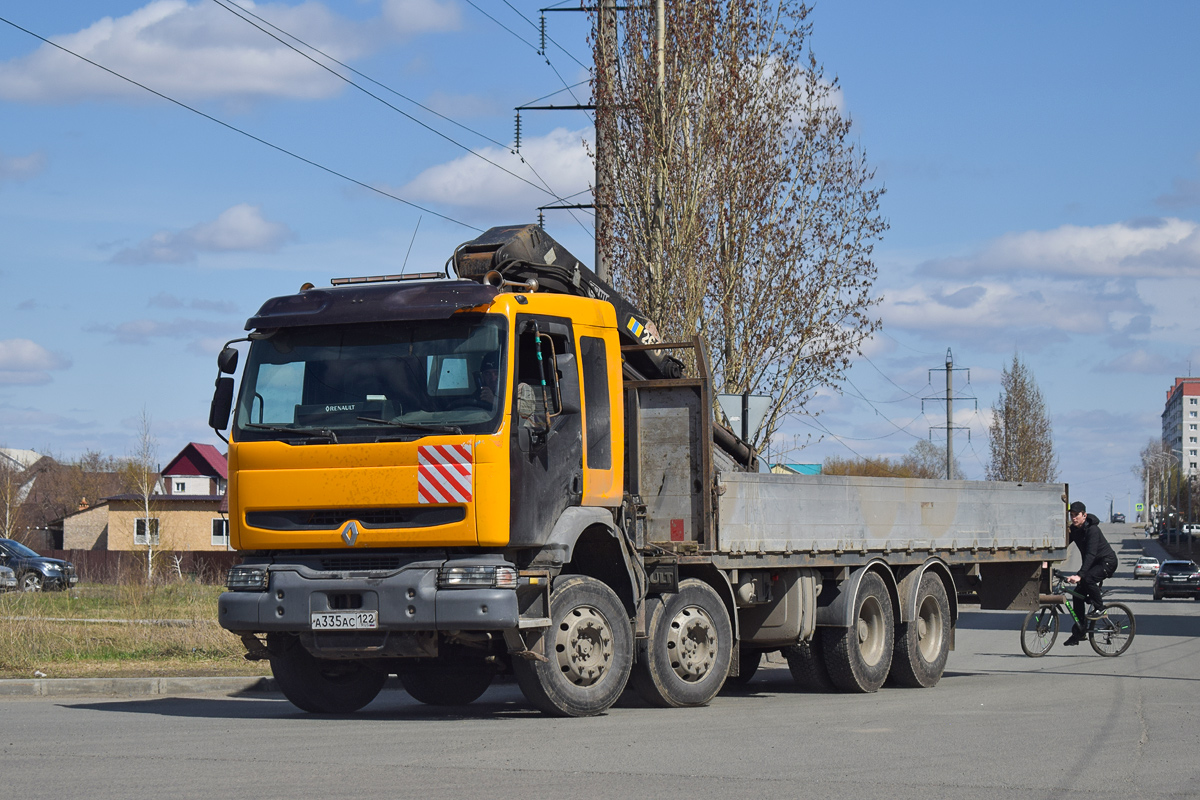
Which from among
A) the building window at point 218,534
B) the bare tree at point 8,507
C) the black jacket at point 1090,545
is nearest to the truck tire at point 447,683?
the black jacket at point 1090,545

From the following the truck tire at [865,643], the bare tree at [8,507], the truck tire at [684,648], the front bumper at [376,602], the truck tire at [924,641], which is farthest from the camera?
the bare tree at [8,507]

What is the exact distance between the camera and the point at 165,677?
13.7 metres

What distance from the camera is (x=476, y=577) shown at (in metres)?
9.72

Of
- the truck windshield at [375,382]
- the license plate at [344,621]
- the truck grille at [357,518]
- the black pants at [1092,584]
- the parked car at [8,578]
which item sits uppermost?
the truck windshield at [375,382]

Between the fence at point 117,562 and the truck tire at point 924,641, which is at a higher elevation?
the truck tire at point 924,641

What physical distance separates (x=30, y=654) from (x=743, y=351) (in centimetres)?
1168

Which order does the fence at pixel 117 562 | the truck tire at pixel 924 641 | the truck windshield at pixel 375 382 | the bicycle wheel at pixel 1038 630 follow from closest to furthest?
the truck windshield at pixel 375 382 < the truck tire at pixel 924 641 < the bicycle wheel at pixel 1038 630 < the fence at pixel 117 562

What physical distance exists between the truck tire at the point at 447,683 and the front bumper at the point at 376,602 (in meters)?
2.12

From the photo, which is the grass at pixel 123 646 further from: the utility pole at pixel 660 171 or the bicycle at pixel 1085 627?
the bicycle at pixel 1085 627

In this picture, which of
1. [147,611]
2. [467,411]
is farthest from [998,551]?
[147,611]

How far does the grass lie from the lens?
14547 mm

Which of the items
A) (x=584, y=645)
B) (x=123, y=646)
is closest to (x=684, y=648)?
(x=584, y=645)

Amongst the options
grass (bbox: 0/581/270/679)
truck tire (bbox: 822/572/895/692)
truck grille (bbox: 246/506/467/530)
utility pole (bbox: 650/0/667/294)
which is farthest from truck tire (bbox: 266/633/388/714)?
utility pole (bbox: 650/0/667/294)

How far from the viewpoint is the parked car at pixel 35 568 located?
3978 centimetres
